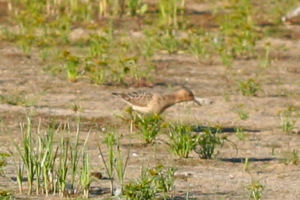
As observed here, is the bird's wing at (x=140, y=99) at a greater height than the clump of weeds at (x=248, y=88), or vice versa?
the bird's wing at (x=140, y=99)

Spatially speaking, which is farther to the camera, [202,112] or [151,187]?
[202,112]

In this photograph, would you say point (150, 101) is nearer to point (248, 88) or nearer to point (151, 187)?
point (248, 88)

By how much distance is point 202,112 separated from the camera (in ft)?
43.3

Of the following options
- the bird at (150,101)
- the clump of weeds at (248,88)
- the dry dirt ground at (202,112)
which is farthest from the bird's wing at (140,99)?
the clump of weeds at (248,88)

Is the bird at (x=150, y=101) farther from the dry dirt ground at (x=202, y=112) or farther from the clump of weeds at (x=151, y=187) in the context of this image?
the clump of weeds at (x=151, y=187)

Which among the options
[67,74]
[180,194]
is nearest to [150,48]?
[67,74]

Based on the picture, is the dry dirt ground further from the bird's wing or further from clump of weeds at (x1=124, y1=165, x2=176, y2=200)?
the bird's wing

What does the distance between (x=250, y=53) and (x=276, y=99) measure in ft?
11.2

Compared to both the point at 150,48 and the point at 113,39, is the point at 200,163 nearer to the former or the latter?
the point at 150,48

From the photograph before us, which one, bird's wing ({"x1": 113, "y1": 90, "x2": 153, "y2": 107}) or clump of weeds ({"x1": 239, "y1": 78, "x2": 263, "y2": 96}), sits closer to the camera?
bird's wing ({"x1": 113, "y1": 90, "x2": 153, "y2": 107})

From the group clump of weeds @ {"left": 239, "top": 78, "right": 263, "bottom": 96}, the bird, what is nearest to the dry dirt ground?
clump of weeds @ {"left": 239, "top": 78, "right": 263, "bottom": 96}

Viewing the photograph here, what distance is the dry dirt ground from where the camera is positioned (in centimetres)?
Answer: 884

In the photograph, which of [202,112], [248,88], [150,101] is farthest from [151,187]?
[248,88]

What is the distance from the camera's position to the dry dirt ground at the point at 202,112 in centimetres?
884
